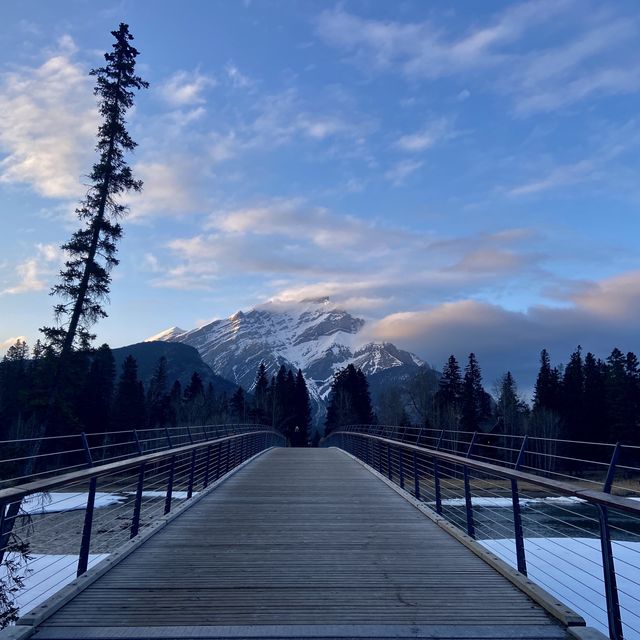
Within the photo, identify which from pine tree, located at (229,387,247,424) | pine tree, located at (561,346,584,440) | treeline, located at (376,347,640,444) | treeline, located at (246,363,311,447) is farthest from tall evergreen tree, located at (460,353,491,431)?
pine tree, located at (229,387,247,424)

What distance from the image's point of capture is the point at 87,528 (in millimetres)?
5586

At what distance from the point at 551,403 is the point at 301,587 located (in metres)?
76.9

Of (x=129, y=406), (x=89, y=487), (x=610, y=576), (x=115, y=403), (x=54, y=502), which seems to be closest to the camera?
(x=610, y=576)

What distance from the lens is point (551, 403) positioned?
75125 millimetres

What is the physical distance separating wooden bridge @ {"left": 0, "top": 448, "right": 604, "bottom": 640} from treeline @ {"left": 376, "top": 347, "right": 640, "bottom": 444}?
56784 millimetres

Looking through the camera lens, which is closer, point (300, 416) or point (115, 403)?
point (115, 403)

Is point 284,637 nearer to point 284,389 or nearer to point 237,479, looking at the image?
point 237,479

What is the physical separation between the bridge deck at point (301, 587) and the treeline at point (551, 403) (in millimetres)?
56654

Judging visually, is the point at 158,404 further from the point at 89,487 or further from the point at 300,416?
the point at 89,487

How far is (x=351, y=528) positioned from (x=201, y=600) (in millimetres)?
3458

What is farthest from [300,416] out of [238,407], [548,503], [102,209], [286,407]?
[548,503]

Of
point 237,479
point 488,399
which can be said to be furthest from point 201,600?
point 488,399

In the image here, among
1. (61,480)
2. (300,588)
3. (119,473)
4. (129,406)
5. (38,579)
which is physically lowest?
(38,579)

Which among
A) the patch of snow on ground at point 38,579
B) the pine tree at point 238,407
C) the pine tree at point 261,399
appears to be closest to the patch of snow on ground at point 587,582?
the patch of snow on ground at point 38,579
